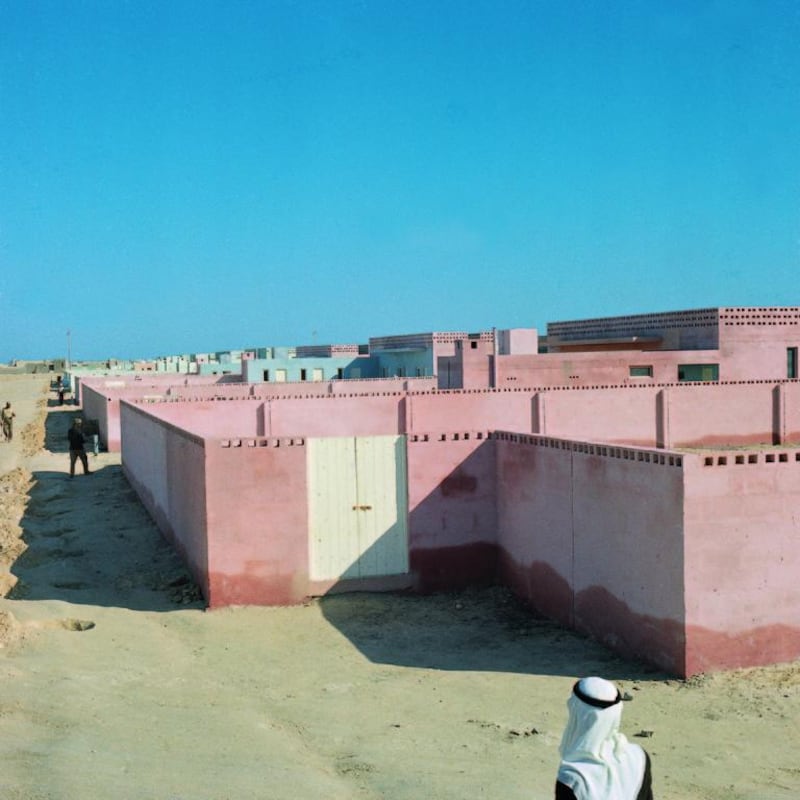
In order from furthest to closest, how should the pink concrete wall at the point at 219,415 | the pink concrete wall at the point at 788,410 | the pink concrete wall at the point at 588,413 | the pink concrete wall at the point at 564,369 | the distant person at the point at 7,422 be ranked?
the distant person at the point at 7,422 → the pink concrete wall at the point at 564,369 → the pink concrete wall at the point at 788,410 → the pink concrete wall at the point at 588,413 → the pink concrete wall at the point at 219,415

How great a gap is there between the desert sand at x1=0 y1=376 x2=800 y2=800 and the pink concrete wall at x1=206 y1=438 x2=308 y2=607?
0.34 m

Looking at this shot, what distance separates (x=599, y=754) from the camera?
144 inches

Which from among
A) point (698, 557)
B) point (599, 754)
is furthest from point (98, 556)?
point (599, 754)

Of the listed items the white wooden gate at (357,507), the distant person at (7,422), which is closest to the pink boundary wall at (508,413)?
the white wooden gate at (357,507)

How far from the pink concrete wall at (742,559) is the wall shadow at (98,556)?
6.02 metres

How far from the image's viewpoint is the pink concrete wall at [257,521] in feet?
38.4

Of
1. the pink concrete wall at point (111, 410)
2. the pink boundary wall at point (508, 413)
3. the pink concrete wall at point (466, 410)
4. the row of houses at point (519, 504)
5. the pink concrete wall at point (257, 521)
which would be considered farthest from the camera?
the pink concrete wall at point (111, 410)

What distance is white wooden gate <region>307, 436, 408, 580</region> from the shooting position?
12.3 m

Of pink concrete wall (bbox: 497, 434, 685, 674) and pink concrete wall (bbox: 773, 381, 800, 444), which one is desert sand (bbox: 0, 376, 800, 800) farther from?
pink concrete wall (bbox: 773, 381, 800, 444)

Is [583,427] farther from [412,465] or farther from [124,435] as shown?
[124,435]

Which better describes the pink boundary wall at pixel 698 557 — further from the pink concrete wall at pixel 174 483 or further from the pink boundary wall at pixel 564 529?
the pink concrete wall at pixel 174 483

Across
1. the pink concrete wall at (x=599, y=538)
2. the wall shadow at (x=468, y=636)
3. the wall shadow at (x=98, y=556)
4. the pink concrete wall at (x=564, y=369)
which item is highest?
the pink concrete wall at (x=564, y=369)

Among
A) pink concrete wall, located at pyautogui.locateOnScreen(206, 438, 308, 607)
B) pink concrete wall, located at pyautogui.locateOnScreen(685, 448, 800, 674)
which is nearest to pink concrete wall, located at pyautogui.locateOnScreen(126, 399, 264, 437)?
pink concrete wall, located at pyautogui.locateOnScreen(206, 438, 308, 607)

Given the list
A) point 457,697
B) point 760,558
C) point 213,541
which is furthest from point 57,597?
point 760,558
